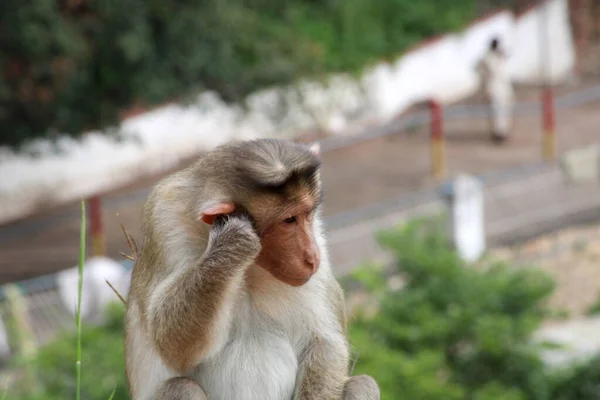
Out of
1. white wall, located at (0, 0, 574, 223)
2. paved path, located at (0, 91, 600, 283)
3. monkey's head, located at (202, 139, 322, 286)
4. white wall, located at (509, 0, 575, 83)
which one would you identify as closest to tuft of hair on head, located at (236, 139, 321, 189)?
monkey's head, located at (202, 139, 322, 286)

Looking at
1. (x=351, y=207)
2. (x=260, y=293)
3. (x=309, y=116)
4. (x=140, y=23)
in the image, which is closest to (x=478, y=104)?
(x=309, y=116)

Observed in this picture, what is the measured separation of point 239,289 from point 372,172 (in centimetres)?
1422

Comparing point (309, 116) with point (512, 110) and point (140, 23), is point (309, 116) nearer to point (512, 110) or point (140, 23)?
point (512, 110)

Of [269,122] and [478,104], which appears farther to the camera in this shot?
[478,104]

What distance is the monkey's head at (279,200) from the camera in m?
3.33

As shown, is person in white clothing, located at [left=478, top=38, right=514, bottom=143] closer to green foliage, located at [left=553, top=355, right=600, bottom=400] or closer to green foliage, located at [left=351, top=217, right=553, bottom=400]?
green foliage, located at [left=351, top=217, right=553, bottom=400]

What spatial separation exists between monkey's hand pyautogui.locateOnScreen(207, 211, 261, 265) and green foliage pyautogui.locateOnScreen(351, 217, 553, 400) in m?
4.14

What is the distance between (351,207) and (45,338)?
20.5ft

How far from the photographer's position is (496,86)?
1867 centimetres

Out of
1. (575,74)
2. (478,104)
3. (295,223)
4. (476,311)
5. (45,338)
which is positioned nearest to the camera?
(295,223)

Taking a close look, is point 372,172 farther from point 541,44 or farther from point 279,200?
point 279,200

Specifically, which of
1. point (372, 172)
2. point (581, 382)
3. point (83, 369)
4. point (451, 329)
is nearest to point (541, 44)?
point (372, 172)

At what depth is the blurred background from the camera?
862 centimetres

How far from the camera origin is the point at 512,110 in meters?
19.6
